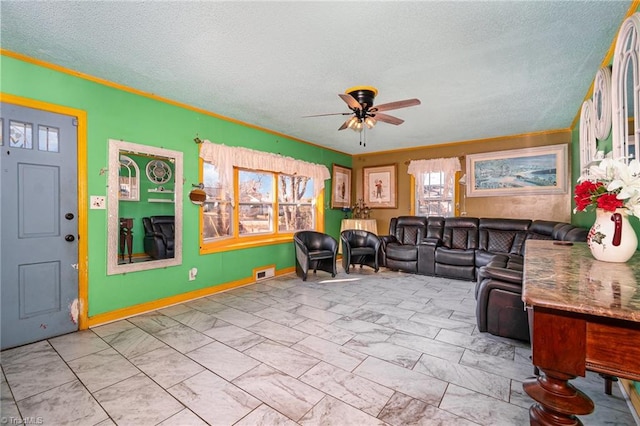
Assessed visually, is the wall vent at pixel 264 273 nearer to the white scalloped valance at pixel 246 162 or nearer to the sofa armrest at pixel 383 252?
the white scalloped valance at pixel 246 162

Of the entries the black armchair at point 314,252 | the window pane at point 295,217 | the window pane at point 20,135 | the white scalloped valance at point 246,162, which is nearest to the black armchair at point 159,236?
the white scalloped valance at point 246,162

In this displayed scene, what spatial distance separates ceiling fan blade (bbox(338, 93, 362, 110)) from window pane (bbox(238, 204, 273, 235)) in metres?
2.63

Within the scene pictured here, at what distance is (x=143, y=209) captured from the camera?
11.0 ft

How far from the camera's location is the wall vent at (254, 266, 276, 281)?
4.66 meters

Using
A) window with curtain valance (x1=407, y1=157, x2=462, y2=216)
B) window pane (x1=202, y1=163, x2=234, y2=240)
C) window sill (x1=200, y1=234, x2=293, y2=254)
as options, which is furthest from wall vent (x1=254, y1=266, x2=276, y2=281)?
window with curtain valance (x1=407, y1=157, x2=462, y2=216)

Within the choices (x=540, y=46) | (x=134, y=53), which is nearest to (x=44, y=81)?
(x=134, y=53)

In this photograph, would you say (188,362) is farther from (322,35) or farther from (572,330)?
(322,35)

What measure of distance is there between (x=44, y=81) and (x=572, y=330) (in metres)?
4.19

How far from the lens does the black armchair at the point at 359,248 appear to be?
17.6 feet

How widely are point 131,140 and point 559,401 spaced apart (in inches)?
159

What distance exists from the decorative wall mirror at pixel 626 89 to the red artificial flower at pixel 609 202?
0.52 meters

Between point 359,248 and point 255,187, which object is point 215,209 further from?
point 359,248

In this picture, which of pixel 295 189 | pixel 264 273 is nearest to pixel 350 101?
pixel 295 189

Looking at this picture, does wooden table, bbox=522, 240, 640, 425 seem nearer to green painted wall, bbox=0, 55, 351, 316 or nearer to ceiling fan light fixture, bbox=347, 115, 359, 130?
ceiling fan light fixture, bbox=347, 115, 359, 130
